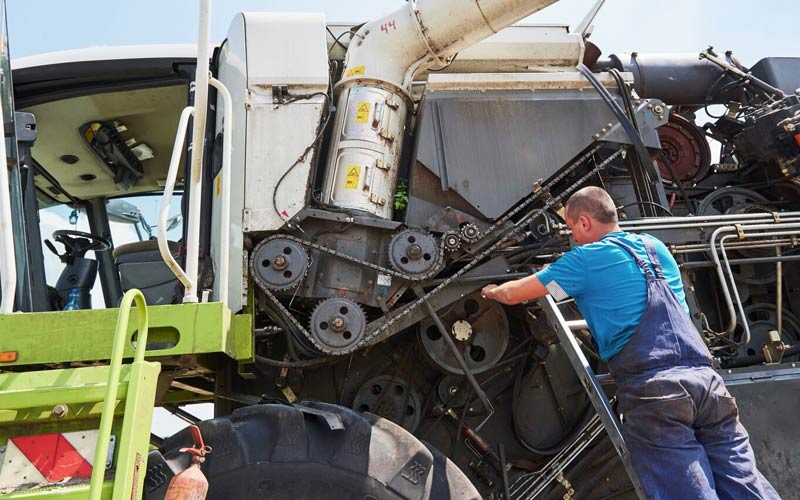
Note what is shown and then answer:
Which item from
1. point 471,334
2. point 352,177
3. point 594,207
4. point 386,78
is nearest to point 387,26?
point 386,78

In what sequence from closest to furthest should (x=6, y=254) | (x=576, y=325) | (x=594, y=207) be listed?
(x=6, y=254) → (x=594, y=207) → (x=576, y=325)

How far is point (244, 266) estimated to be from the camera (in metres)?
3.22

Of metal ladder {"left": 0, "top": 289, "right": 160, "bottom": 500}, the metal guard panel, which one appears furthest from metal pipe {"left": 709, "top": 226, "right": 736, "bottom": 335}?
metal ladder {"left": 0, "top": 289, "right": 160, "bottom": 500}

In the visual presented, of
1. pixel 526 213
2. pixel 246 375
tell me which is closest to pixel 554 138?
pixel 526 213

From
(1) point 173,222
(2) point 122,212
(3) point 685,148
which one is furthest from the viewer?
(3) point 685,148

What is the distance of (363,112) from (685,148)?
8.30 ft

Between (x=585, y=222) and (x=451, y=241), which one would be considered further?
(x=451, y=241)

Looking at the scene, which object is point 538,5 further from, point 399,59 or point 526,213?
point 526,213

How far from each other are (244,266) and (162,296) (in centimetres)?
82

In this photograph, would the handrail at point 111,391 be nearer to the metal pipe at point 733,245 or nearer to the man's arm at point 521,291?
the man's arm at point 521,291

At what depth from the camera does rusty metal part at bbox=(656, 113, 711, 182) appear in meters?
4.61

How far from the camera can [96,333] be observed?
2.59 m

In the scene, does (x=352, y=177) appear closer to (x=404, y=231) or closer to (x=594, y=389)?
(x=404, y=231)

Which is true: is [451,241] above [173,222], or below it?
below
